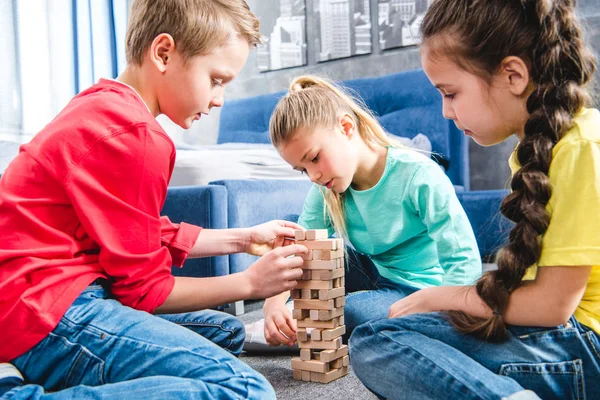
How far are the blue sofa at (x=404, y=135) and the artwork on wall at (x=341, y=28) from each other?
1.55ft

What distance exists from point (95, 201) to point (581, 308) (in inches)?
31.6

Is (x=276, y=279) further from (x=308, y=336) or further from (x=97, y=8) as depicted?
(x=97, y=8)

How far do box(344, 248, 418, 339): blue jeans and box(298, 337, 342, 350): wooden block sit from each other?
95 millimetres

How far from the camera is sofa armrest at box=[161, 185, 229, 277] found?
73.3 inches

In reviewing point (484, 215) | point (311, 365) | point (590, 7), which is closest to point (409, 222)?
point (311, 365)

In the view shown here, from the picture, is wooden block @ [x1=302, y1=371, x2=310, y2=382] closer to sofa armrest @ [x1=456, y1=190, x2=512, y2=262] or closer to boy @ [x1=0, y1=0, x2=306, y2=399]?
boy @ [x1=0, y1=0, x2=306, y2=399]

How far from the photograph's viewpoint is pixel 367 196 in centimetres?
155

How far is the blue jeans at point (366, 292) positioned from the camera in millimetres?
1476

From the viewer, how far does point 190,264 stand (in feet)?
6.40

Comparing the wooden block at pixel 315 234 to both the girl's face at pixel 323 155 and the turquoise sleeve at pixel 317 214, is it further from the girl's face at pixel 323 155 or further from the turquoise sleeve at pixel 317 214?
the turquoise sleeve at pixel 317 214

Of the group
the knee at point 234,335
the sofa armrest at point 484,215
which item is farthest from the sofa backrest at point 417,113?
the knee at point 234,335

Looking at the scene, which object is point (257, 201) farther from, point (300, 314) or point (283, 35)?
point (283, 35)

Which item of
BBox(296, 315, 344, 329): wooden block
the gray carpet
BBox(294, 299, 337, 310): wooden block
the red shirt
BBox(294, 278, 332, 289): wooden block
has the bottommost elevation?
the gray carpet

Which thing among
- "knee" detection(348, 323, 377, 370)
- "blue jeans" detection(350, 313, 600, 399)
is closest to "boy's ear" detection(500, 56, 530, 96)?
"blue jeans" detection(350, 313, 600, 399)
